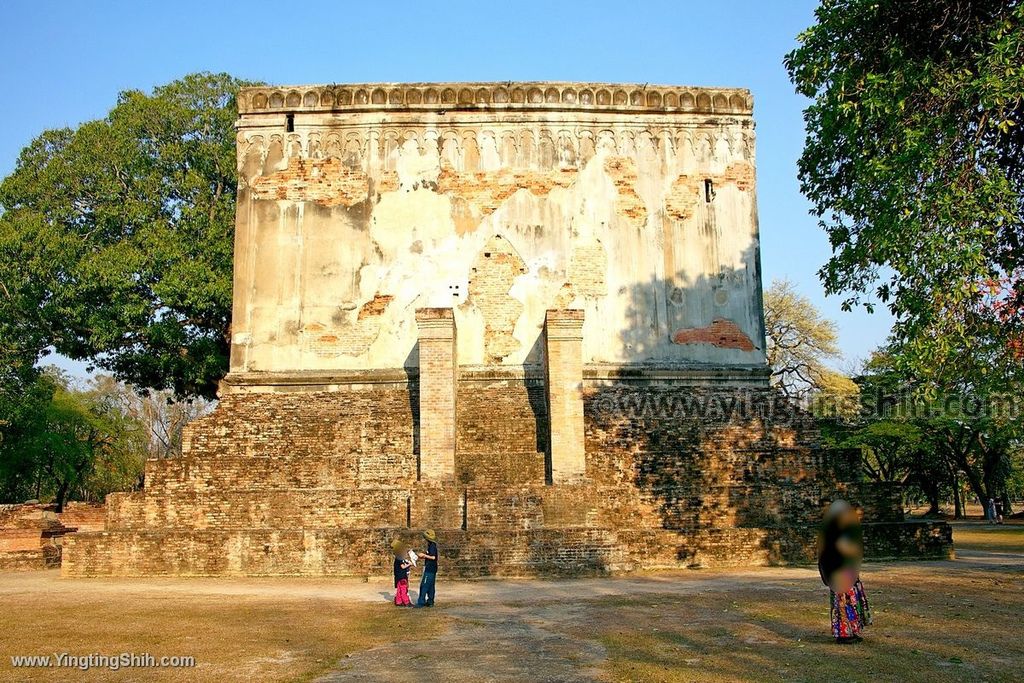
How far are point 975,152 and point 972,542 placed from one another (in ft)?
42.0

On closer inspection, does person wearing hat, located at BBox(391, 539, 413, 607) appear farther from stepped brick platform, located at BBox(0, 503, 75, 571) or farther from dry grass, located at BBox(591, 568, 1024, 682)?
stepped brick platform, located at BBox(0, 503, 75, 571)

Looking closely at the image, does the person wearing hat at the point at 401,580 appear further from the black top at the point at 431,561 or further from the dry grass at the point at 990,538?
the dry grass at the point at 990,538

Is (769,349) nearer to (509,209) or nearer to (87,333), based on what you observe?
(509,209)

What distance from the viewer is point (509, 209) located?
60.1ft

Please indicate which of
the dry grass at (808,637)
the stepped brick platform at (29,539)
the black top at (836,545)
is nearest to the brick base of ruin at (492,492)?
the dry grass at (808,637)

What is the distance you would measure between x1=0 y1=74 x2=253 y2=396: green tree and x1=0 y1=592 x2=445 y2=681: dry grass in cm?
1101

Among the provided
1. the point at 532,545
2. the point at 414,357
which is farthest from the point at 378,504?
the point at 414,357

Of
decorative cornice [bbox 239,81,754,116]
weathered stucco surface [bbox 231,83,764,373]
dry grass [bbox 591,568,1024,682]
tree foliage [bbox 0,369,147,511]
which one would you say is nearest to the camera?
dry grass [bbox 591,568,1024,682]

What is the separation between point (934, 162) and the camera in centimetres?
1019

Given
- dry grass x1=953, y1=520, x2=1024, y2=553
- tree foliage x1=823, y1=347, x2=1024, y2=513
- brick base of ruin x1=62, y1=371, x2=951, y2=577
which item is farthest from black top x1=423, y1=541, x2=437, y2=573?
tree foliage x1=823, y1=347, x2=1024, y2=513

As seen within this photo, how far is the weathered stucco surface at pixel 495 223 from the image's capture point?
58.3ft

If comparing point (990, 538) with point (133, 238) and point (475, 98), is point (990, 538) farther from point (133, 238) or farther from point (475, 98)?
point (133, 238)

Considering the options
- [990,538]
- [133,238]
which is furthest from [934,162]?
[133,238]

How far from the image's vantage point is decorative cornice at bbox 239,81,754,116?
60.8ft
